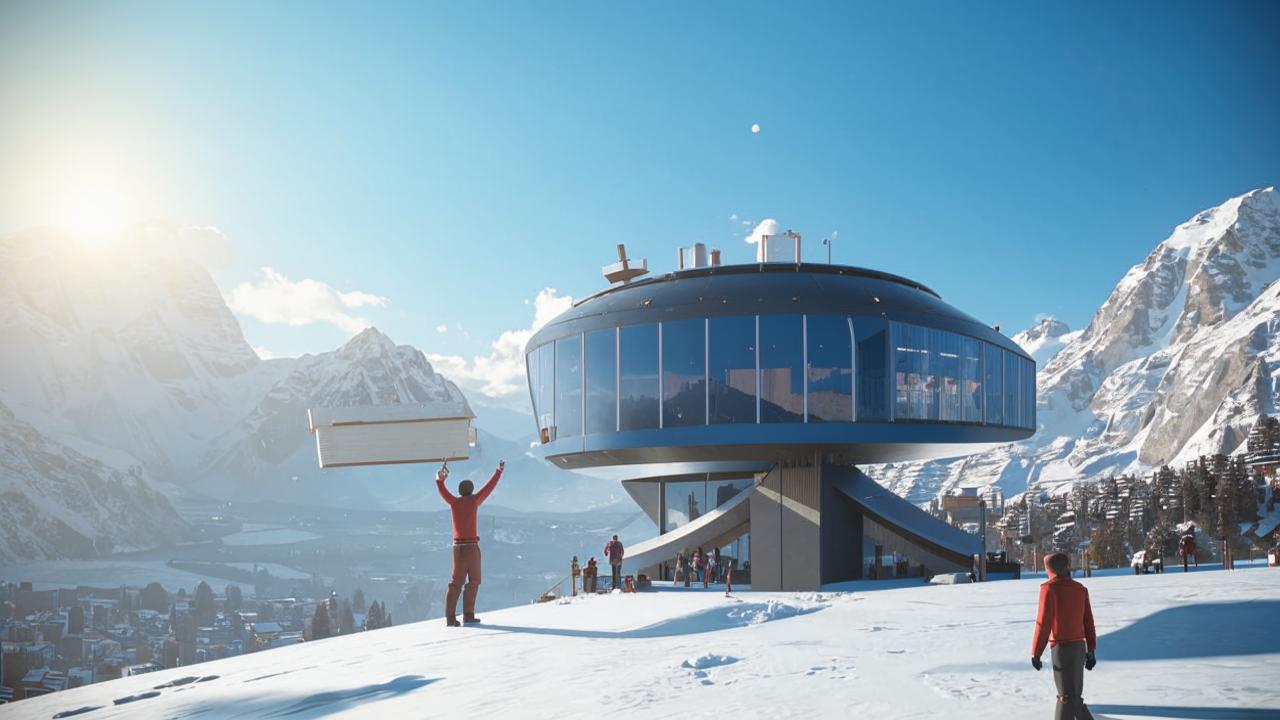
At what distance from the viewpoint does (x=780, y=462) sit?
30.5 meters

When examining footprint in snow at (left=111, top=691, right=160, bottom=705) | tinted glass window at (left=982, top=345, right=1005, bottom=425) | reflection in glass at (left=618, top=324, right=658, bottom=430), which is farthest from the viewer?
tinted glass window at (left=982, top=345, right=1005, bottom=425)

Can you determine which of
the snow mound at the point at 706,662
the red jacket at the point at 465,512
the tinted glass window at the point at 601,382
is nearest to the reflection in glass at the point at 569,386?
the tinted glass window at the point at 601,382

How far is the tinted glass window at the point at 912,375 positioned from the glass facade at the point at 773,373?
3 cm

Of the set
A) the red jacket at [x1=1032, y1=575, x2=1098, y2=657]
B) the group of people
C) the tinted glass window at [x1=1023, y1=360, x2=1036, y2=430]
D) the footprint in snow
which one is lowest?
the group of people

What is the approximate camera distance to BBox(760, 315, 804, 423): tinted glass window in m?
28.5

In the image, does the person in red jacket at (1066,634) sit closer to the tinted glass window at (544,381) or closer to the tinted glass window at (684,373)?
the tinted glass window at (684,373)

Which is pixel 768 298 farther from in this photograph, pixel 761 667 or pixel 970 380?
pixel 761 667

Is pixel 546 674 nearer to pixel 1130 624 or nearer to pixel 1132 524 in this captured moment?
pixel 1130 624

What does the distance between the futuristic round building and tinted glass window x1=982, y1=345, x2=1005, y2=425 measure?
0.28 ft

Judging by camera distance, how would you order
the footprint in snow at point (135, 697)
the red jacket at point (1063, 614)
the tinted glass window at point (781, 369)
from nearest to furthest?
the red jacket at point (1063, 614), the footprint in snow at point (135, 697), the tinted glass window at point (781, 369)

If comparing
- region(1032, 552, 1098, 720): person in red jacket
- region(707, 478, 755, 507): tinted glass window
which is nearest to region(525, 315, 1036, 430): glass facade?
region(707, 478, 755, 507): tinted glass window

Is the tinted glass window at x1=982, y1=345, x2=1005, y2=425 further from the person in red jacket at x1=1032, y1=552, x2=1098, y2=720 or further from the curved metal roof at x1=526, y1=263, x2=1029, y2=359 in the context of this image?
the person in red jacket at x1=1032, y1=552, x2=1098, y2=720

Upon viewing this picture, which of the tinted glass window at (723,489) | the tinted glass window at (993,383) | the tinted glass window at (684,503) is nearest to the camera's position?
the tinted glass window at (993,383)

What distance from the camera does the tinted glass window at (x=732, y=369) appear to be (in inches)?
1133
